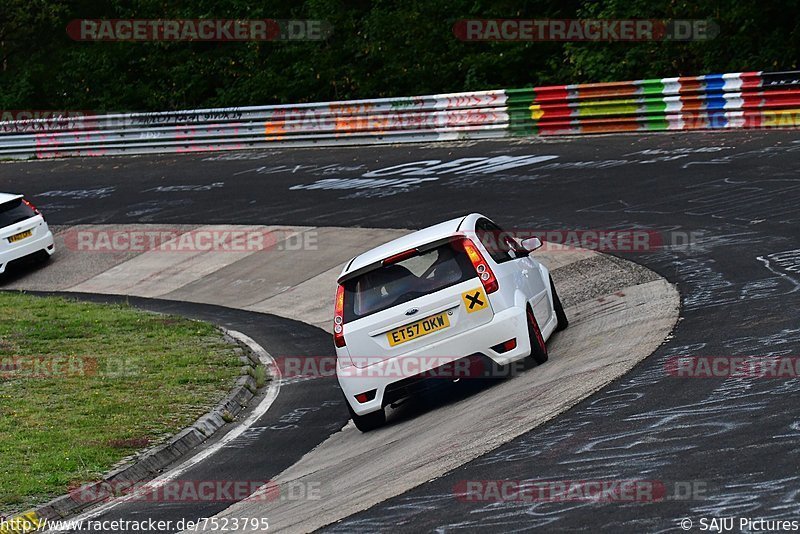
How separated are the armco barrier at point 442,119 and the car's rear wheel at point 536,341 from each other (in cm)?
1292

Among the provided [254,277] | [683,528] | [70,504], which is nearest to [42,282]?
[254,277]

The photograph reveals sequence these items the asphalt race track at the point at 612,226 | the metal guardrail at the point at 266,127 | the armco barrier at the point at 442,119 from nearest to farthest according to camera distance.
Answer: the asphalt race track at the point at 612,226 → the armco barrier at the point at 442,119 → the metal guardrail at the point at 266,127

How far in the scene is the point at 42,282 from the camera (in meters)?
22.5

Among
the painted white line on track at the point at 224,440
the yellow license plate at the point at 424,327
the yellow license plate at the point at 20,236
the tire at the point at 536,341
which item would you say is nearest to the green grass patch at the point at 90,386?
the painted white line on track at the point at 224,440

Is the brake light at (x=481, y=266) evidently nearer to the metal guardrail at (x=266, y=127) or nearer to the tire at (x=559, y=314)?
the tire at (x=559, y=314)

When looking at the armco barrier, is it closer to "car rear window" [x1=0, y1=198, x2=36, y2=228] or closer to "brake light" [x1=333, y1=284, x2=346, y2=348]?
"car rear window" [x1=0, y1=198, x2=36, y2=228]

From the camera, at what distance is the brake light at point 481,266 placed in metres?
10.5

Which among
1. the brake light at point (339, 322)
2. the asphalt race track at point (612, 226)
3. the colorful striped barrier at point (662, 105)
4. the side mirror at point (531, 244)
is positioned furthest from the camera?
the colorful striped barrier at point (662, 105)

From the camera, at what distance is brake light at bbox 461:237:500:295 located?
10508 mm

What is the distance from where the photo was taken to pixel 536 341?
10797 mm

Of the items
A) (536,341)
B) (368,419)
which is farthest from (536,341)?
(368,419)

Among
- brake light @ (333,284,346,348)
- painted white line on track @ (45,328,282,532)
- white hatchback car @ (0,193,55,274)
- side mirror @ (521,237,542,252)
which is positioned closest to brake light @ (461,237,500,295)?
side mirror @ (521,237,542,252)

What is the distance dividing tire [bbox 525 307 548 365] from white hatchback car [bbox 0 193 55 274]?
1447 cm

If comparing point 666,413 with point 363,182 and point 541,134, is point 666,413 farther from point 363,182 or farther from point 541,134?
point 541,134
